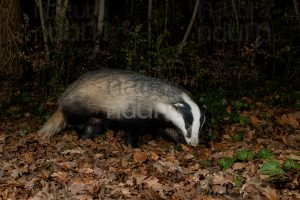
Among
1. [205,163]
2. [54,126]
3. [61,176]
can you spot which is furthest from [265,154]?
[54,126]

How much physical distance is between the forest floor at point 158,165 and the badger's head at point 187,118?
0.21 m

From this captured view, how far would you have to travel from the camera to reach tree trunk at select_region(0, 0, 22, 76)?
8.74m

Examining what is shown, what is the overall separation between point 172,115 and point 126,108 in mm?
624

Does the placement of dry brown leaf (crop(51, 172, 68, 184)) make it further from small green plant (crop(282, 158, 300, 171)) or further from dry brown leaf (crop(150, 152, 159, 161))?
small green plant (crop(282, 158, 300, 171))

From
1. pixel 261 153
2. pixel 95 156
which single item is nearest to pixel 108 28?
pixel 95 156

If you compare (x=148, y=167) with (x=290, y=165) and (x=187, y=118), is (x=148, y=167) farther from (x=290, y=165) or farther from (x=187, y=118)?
(x=290, y=165)

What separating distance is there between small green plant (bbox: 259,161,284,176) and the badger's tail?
302 cm

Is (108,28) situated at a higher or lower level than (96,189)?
higher

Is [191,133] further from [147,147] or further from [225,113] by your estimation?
[225,113]

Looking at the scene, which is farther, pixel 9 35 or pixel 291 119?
pixel 9 35

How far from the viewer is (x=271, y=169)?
493 cm

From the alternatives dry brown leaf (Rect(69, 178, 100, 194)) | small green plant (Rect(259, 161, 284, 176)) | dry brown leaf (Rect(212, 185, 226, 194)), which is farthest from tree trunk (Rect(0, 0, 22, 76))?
small green plant (Rect(259, 161, 284, 176))

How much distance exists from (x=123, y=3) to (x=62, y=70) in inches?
148

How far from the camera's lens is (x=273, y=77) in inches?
366
